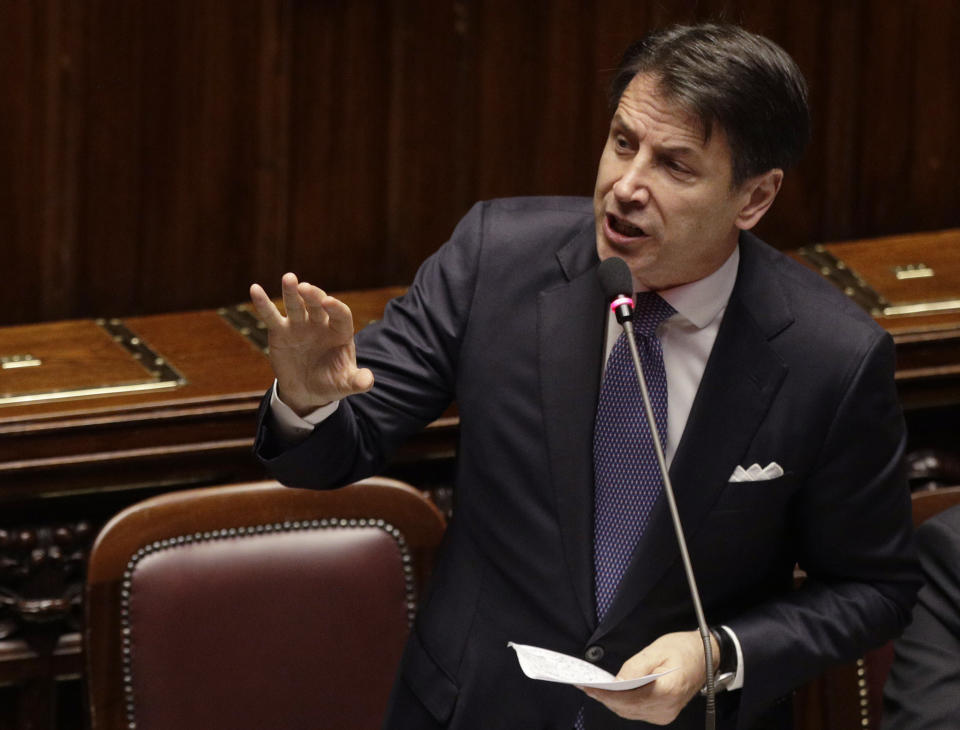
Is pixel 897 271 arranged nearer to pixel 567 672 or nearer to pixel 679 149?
pixel 679 149

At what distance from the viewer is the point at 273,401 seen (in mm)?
1703

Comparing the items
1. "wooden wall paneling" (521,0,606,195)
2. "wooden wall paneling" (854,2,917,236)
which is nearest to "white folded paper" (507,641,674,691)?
"wooden wall paneling" (521,0,606,195)

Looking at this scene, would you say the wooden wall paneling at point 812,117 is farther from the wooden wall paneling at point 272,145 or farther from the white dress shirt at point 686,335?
the white dress shirt at point 686,335

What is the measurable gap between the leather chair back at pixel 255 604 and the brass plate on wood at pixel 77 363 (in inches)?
22.7

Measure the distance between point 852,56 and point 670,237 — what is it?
1.46 metres

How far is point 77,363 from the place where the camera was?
8.31 ft

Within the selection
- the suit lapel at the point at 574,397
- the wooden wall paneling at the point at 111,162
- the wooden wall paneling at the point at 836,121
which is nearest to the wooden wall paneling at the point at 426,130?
the wooden wall paneling at the point at 111,162

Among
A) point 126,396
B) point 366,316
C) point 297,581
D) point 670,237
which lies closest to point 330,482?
point 297,581

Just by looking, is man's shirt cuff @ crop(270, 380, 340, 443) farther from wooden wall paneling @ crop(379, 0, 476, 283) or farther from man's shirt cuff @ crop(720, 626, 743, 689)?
wooden wall paneling @ crop(379, 0, 476, 283)

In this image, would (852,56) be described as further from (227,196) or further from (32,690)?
(32,690)

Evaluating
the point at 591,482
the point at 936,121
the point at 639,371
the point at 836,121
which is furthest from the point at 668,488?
the point at 936,121

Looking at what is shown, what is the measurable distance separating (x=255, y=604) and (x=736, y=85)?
820 mm

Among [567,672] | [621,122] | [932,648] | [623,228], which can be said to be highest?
[621,122]

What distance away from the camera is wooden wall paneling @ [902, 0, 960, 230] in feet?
10.2
